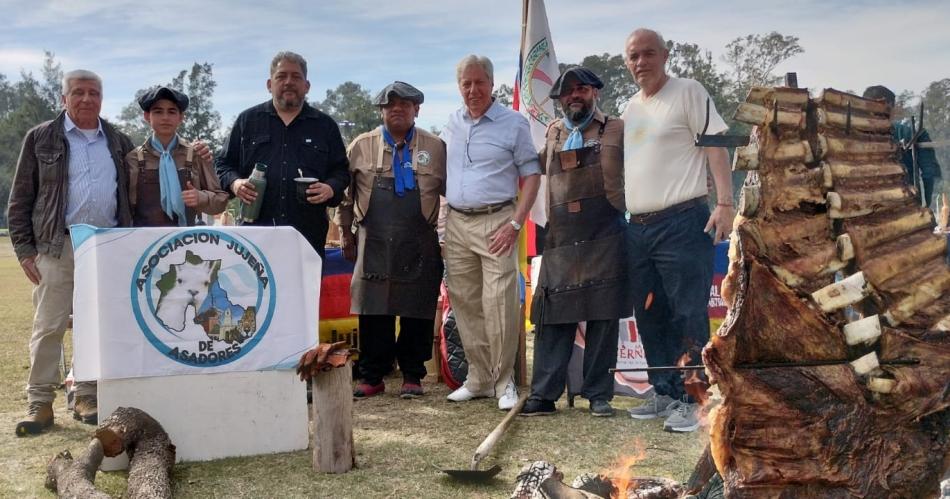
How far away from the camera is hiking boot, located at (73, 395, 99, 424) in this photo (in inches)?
195

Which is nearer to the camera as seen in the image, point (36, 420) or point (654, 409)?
point (36, 420)

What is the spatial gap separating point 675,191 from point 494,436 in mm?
1783

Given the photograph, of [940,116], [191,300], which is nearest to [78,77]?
[191,300]

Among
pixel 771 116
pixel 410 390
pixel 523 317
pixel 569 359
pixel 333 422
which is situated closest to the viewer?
pixel 771 116

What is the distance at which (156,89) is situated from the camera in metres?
5.09

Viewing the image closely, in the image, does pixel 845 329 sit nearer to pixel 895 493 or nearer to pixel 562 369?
pixel 895 493

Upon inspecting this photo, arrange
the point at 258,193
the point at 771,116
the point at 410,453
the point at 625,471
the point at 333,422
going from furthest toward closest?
the point at 258,193 → the point at 410,453 → the point at 333,422 → the point at 625,471 → the point at 771,116

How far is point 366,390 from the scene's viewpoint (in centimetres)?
572

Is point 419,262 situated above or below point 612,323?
above

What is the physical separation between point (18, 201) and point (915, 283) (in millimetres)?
4905

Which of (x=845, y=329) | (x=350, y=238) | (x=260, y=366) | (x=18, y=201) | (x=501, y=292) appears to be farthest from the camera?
(x=350, y=238)

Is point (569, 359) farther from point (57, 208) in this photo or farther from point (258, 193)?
point (57, 208)

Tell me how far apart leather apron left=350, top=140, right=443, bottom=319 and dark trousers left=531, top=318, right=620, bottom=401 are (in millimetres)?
920

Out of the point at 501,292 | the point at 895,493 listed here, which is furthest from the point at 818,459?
the point at 501,292
